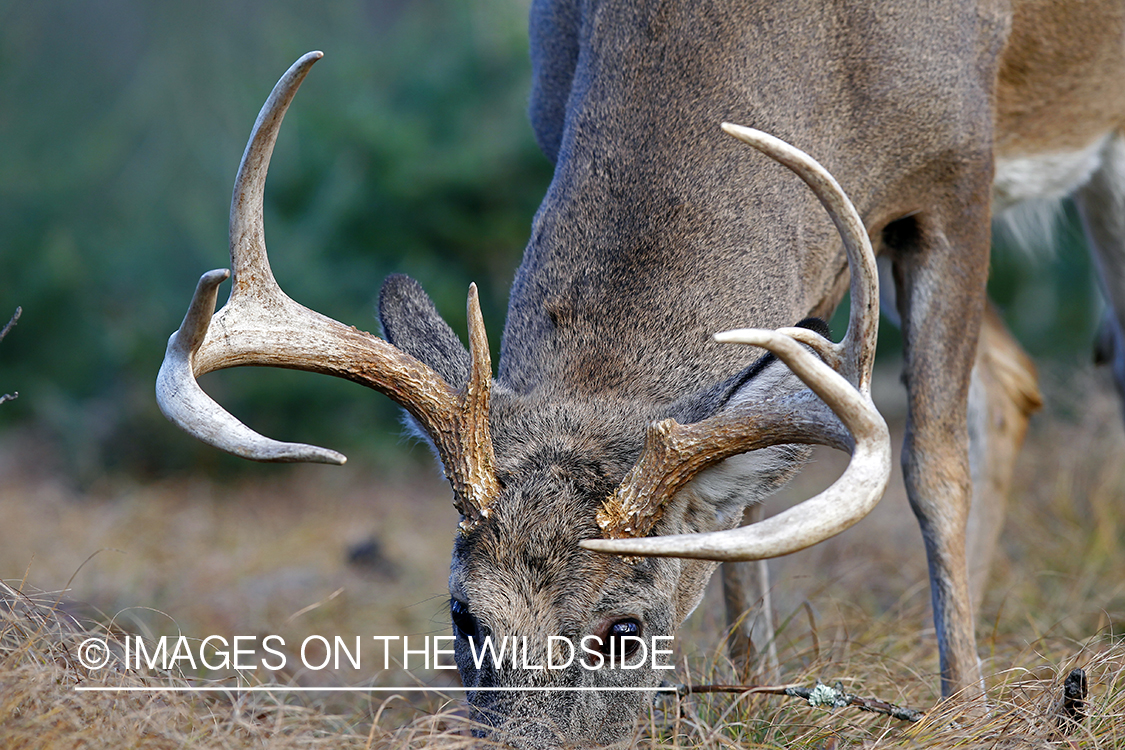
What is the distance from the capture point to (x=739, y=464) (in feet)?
10.3

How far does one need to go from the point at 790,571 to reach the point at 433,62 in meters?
6.26

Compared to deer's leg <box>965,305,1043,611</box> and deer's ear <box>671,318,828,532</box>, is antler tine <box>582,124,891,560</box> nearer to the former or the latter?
deer's ear <box>671,318,828,532</box>

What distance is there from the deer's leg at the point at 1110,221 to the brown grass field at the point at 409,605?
1.26 m

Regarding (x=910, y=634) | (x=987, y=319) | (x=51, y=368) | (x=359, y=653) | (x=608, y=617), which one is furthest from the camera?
(x=51, y=368)

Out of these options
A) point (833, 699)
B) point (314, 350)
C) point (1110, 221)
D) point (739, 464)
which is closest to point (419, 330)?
point (314, 350)

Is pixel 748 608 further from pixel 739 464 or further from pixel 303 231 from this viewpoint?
pixel 303 231

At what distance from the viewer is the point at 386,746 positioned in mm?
3082

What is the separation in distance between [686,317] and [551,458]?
0.63 metres

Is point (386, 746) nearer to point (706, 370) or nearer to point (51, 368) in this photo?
point (706, 370)

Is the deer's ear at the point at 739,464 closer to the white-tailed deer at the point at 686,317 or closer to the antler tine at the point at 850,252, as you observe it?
the white-tailed deer at the point at 686,317

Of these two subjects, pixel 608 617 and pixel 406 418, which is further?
pixel 406 418

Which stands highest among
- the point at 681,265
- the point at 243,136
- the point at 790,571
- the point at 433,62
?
the point at 243,136

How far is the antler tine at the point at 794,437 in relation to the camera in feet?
8.16

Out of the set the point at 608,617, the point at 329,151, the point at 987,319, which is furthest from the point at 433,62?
the point at 608,617
